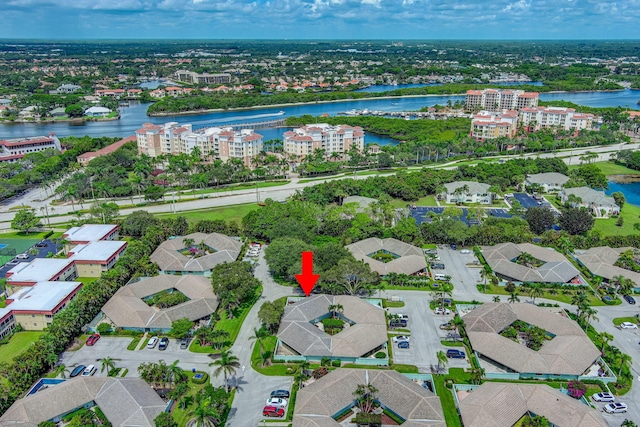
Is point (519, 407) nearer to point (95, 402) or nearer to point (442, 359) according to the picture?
point (442, 359)

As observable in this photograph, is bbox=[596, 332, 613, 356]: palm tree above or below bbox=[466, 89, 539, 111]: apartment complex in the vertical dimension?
below

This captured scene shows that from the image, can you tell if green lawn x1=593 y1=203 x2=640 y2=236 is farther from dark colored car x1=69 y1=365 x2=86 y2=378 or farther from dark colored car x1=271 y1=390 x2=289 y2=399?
dark colored car x1=69 y1=365 x2=86 y2=378

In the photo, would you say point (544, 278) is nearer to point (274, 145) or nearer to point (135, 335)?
point (135, 335)

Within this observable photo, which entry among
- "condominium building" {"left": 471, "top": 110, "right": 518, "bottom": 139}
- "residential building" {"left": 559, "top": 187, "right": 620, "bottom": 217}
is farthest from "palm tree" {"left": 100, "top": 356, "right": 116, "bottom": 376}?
"condominium building" {"left": 471, "top": 110, "right": 518, "bottom": 139}

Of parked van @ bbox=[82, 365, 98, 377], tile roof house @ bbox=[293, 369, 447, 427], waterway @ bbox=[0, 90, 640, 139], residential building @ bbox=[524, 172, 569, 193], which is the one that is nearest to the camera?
tile roof house @ bbox=[293, 369, 447, 427]

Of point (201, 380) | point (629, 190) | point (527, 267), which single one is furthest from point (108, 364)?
point (629, 190)

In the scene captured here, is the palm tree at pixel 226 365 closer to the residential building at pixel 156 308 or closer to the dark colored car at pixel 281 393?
the dark colored car at pixel 281 393
